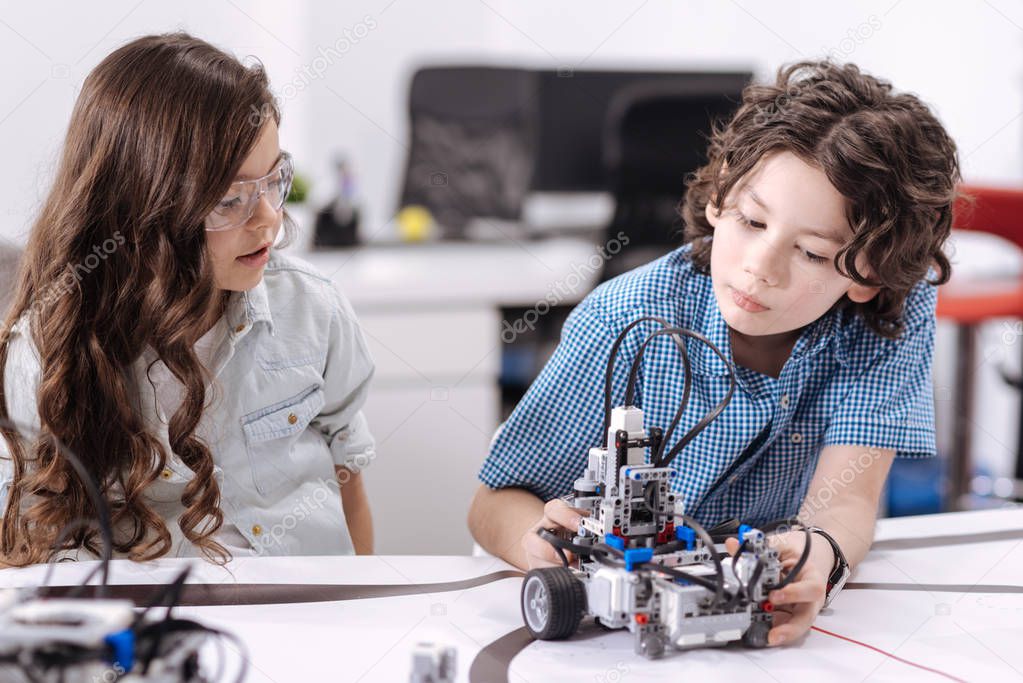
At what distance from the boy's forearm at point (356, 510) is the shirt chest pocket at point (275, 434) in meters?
0.13

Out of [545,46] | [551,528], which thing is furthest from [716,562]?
[545,46]

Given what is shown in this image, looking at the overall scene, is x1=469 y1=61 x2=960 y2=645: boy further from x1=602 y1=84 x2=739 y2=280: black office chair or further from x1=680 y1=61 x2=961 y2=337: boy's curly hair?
x1=602 y1=84 x2=739 y2=280: black office chair

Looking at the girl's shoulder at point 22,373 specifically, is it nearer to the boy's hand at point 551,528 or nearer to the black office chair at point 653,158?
the boy's hand at point 551,528

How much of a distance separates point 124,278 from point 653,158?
163 cm

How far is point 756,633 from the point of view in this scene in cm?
92

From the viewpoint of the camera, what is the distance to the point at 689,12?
3.80m

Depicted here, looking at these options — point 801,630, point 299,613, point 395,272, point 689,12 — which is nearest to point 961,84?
point 689,12

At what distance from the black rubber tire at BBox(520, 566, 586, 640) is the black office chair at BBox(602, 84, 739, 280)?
163cm

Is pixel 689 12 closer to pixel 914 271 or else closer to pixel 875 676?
pixel 914 271

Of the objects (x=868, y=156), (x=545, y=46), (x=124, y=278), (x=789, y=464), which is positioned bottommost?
(x=789, y=464)

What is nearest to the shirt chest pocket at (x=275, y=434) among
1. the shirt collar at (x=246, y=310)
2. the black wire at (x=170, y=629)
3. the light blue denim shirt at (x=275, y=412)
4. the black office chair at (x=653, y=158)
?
the light blue denim shirt at (x=275, y=412)

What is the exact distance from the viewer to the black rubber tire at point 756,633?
3.02 feet

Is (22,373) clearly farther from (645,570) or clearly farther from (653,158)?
(653,158)

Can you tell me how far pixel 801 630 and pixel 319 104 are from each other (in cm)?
287
